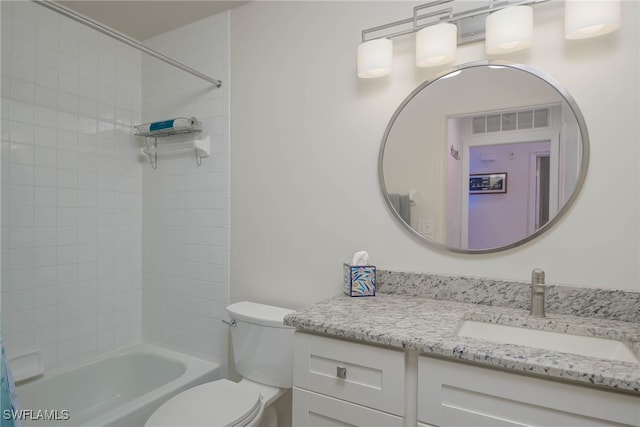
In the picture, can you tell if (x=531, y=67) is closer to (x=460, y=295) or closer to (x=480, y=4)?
(x=480, y=4)

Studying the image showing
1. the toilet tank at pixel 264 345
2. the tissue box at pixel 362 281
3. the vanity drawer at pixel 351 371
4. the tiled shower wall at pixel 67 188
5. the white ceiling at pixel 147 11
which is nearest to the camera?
the vanity drawer at pixel 351 371

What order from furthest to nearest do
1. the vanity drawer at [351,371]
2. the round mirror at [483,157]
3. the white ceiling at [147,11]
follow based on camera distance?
the white ceiling at [147,11], the round mirror at [483,157], the vanity drawer at [351,371]

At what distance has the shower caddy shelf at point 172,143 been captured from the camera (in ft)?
6.56

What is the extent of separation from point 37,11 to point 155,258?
1.50 m

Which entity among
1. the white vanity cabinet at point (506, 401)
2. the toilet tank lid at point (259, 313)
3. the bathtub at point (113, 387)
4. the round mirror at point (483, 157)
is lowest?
the bathtub at point (113, 387)

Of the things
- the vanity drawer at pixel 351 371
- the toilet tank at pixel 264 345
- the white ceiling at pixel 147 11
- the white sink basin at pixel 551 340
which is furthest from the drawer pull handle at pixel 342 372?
the white ceiling at pixel 147 11

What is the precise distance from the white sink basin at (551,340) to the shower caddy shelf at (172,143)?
164cm

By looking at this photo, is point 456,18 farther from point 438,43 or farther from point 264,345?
point 264,345

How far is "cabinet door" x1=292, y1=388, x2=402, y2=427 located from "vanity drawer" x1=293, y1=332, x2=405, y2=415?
0.02m

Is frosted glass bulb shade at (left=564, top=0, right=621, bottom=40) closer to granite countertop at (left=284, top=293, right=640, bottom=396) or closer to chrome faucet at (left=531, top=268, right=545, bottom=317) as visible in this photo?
chrome faucet at (left=531, top=268, right=545, bottom=317)

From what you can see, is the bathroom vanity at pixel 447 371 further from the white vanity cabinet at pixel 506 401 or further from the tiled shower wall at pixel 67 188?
the tiled shower wall at pixel 67 188

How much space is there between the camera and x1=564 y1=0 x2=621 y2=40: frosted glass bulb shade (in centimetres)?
109

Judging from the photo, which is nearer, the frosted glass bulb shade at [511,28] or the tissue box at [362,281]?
the frosted glass bulb shade at [511,28]

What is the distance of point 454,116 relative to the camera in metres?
1.41
